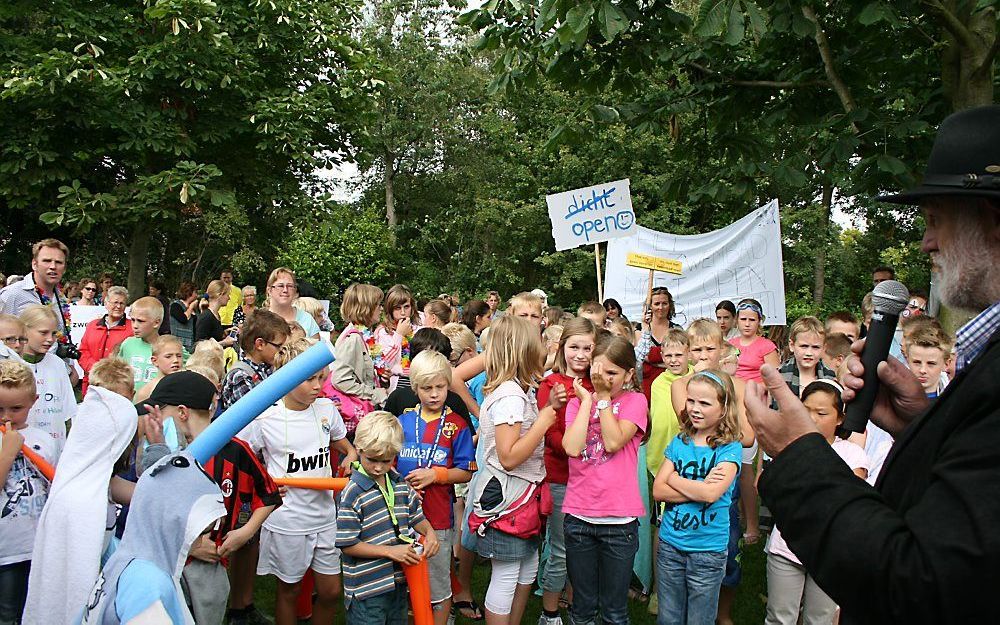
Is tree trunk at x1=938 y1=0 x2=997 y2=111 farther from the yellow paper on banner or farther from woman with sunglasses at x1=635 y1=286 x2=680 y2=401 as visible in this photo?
woman with sunglasses at x1=635 y1=286 x2=680 y2=401

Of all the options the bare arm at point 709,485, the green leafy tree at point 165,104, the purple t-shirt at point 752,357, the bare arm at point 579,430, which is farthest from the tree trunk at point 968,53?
the green leafy tree at point 165,104

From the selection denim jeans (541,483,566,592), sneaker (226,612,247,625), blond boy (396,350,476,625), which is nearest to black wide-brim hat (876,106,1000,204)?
blond boy (396,350,476,625)

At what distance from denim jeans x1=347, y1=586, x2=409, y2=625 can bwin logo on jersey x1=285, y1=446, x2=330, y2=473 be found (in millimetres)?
852

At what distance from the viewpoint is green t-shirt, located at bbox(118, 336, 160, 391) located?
666 centimetres

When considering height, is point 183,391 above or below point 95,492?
above

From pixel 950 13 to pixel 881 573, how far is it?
617 centimetres

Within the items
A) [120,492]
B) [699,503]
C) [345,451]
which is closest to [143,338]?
[345,451]

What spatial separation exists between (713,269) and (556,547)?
20.2 feet

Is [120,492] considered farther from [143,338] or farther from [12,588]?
[143,338]

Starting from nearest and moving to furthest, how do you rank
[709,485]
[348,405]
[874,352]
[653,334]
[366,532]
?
[874,352] < [366,532] < [709,485] < [348,405] < [653,334]

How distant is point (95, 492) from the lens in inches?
122

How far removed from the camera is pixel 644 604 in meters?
5.68

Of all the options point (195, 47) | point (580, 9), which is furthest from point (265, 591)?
point (195, 47)

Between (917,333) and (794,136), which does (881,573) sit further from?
(794,136)
